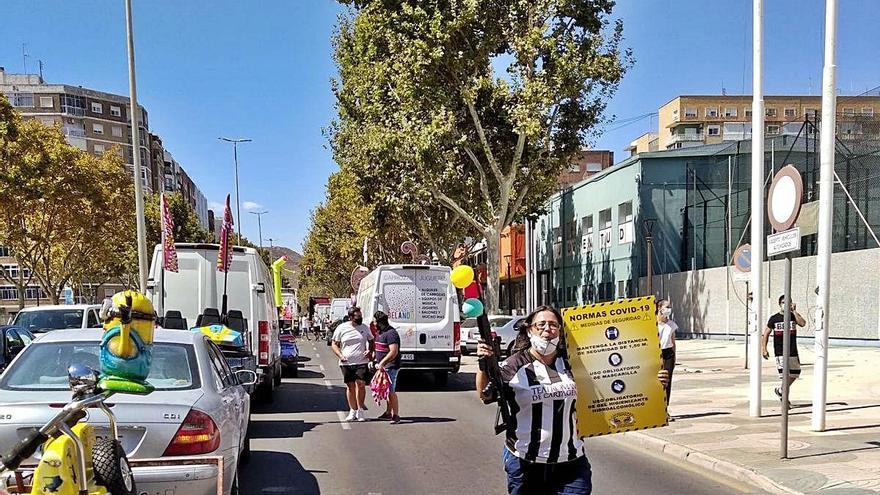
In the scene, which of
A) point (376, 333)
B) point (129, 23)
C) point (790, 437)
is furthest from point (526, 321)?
point (129, 23)

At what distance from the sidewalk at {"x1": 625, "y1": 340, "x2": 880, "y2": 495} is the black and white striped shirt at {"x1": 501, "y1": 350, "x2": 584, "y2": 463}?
372cm

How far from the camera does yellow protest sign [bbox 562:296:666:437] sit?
4.62 m

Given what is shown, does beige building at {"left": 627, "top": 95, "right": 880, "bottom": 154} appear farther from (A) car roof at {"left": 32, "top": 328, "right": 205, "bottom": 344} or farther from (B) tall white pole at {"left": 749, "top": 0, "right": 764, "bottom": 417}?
(A) car roof at {"left": 32, "top": 328, "right": 205, "bottom": 344}

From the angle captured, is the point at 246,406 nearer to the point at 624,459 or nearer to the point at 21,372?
the point at 21,372

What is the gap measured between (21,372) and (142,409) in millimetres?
1448

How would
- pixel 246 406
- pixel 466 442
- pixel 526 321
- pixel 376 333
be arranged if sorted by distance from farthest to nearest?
1. pixel 376 333
2. pixel 466 442
3. pixel 246 406
4. pixel 526 321

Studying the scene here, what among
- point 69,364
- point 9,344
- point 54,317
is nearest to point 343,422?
point 69,364

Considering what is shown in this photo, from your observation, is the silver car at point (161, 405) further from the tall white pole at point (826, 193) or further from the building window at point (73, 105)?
the building window at point (73, 105)

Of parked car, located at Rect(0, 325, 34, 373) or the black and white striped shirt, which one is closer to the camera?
the black and white striped shirt

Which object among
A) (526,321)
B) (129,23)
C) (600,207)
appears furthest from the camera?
(600,207)

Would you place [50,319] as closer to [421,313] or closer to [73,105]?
[421,313]

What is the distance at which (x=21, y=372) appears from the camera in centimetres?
585

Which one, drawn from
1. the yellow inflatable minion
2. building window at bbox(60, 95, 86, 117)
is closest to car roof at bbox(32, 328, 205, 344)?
the yellow inflatable minion

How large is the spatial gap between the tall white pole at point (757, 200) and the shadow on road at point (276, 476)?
645cm
